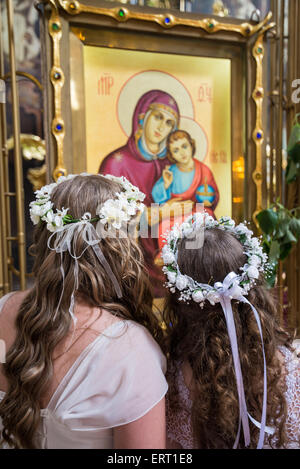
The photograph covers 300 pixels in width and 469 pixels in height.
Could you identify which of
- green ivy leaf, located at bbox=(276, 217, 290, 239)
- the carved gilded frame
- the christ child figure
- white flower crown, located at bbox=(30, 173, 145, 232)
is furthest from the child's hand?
white flower crown, located at bbox=(30, 173, 145, 232)

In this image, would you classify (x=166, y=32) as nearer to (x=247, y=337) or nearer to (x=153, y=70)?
(x=153, y=70)

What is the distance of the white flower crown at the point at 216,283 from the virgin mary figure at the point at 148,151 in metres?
0.84

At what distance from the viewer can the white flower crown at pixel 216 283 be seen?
39.9 inches

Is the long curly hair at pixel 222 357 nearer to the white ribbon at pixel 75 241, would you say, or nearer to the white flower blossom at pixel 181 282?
the white flower blossom at pixel 181 282

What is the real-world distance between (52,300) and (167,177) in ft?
3.93

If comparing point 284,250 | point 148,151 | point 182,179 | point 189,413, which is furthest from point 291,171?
point 189,413

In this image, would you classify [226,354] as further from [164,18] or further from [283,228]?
[164,18]

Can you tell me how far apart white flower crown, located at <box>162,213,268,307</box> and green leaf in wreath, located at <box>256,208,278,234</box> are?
0.94m

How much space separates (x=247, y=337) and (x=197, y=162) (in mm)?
1247

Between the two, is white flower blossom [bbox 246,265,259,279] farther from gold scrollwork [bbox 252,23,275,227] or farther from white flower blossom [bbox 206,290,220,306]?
gold scrollwork [bbox 252,23,275,227]

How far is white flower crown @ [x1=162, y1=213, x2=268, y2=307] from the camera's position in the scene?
3.33 ft
